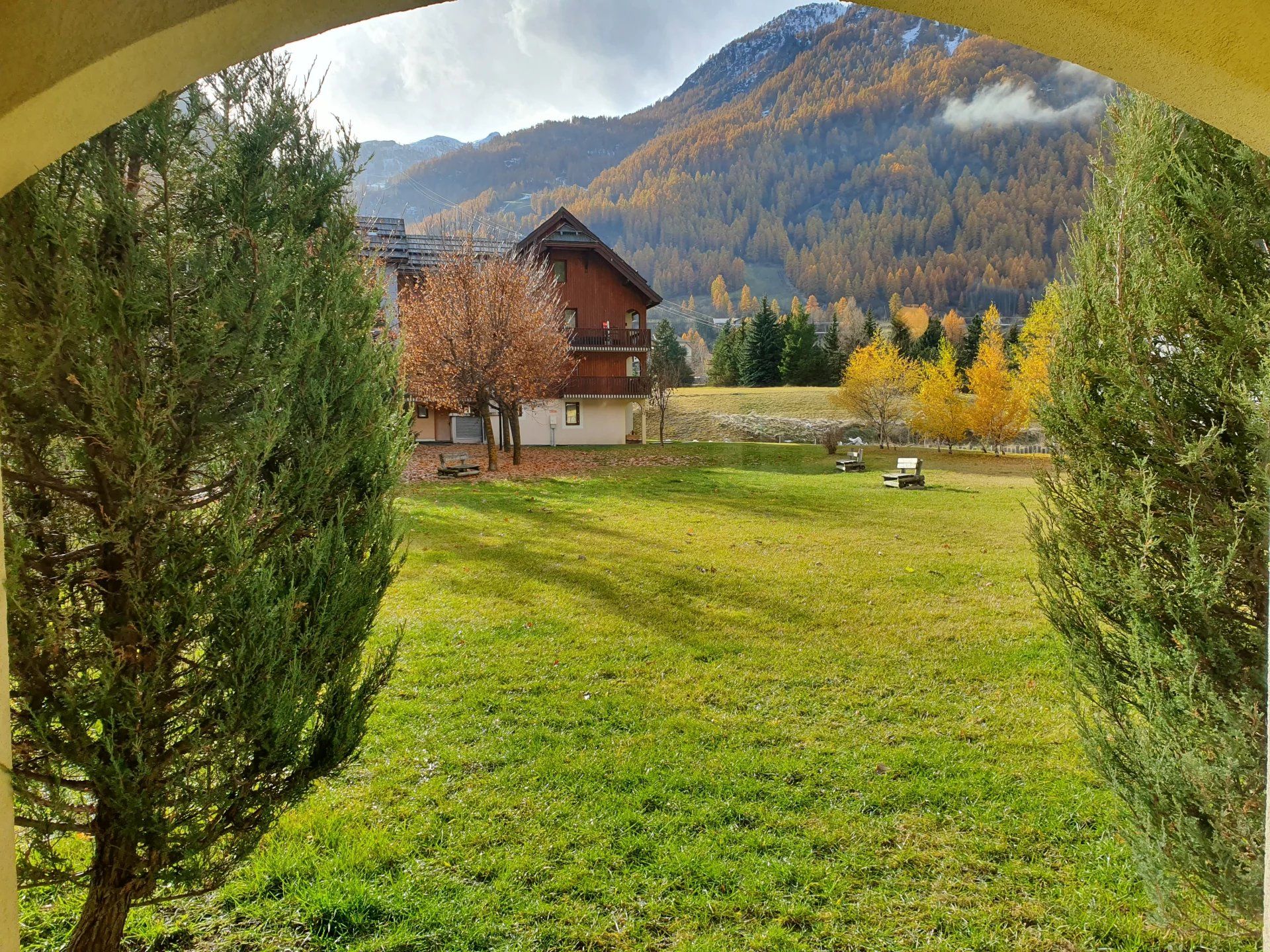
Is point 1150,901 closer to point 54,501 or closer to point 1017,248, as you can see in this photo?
point 54,501

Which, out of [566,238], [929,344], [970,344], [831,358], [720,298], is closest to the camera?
[566,238]

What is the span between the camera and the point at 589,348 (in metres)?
23.7

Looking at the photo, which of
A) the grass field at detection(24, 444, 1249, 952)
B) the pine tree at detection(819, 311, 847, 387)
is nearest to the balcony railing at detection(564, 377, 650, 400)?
the pine tree at detection(819, 311, 847, 387)

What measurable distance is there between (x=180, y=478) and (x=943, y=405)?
25.2 metres

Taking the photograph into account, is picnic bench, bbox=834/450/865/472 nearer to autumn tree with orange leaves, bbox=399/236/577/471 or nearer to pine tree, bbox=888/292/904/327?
autumn tree with orange leaves, bbox=399/236/577/471

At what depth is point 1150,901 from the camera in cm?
246

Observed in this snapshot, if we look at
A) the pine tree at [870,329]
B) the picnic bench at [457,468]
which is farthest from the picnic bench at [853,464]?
the pine tree at [870,329]

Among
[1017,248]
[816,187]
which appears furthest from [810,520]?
[816,187]

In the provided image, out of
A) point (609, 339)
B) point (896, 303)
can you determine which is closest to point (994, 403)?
point (609, 339)

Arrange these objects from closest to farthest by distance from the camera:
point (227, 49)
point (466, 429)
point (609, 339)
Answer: point (227, 49) < point (609, 339) < point (466, 429)

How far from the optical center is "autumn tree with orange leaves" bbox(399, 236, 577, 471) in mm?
15281

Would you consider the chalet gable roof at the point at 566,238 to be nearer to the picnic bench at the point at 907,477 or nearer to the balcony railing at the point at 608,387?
the balcony railing at the point at 608,387

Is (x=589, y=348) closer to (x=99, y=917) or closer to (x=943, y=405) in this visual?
(x=943, y=405)

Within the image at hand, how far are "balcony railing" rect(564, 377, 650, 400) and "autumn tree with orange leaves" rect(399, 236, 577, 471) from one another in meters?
6.58
